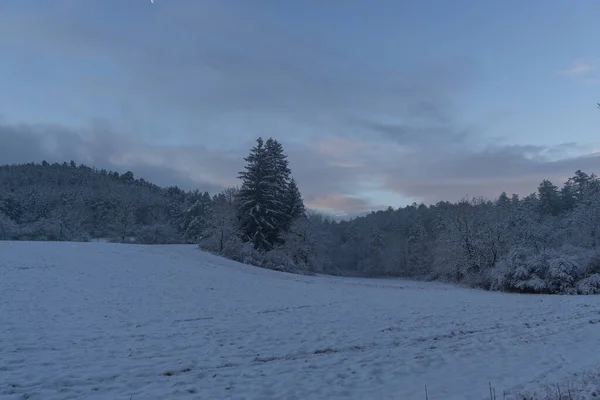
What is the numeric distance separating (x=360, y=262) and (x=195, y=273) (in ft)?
219

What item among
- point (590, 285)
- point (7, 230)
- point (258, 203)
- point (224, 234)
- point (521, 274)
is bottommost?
point (590, 285)

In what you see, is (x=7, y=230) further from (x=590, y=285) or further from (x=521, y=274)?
(x=590, y=285)

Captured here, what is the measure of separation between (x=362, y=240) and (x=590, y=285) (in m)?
72.4

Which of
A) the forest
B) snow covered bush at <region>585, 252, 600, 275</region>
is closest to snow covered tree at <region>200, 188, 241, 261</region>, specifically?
the forest

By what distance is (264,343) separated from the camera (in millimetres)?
10562

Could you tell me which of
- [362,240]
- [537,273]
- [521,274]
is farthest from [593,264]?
[362,240]

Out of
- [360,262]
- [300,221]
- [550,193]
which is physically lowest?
[360,262]

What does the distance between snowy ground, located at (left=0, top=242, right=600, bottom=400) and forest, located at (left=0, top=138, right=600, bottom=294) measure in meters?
12.5

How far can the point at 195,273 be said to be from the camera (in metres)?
26.0

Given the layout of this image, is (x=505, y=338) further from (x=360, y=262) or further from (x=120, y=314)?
(x=360, y=262)

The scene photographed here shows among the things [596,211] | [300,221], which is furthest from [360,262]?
[596,211]

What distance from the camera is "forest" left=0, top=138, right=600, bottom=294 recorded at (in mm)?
29953

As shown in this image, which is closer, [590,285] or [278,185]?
[590,285]

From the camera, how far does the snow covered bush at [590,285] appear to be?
962 inches
